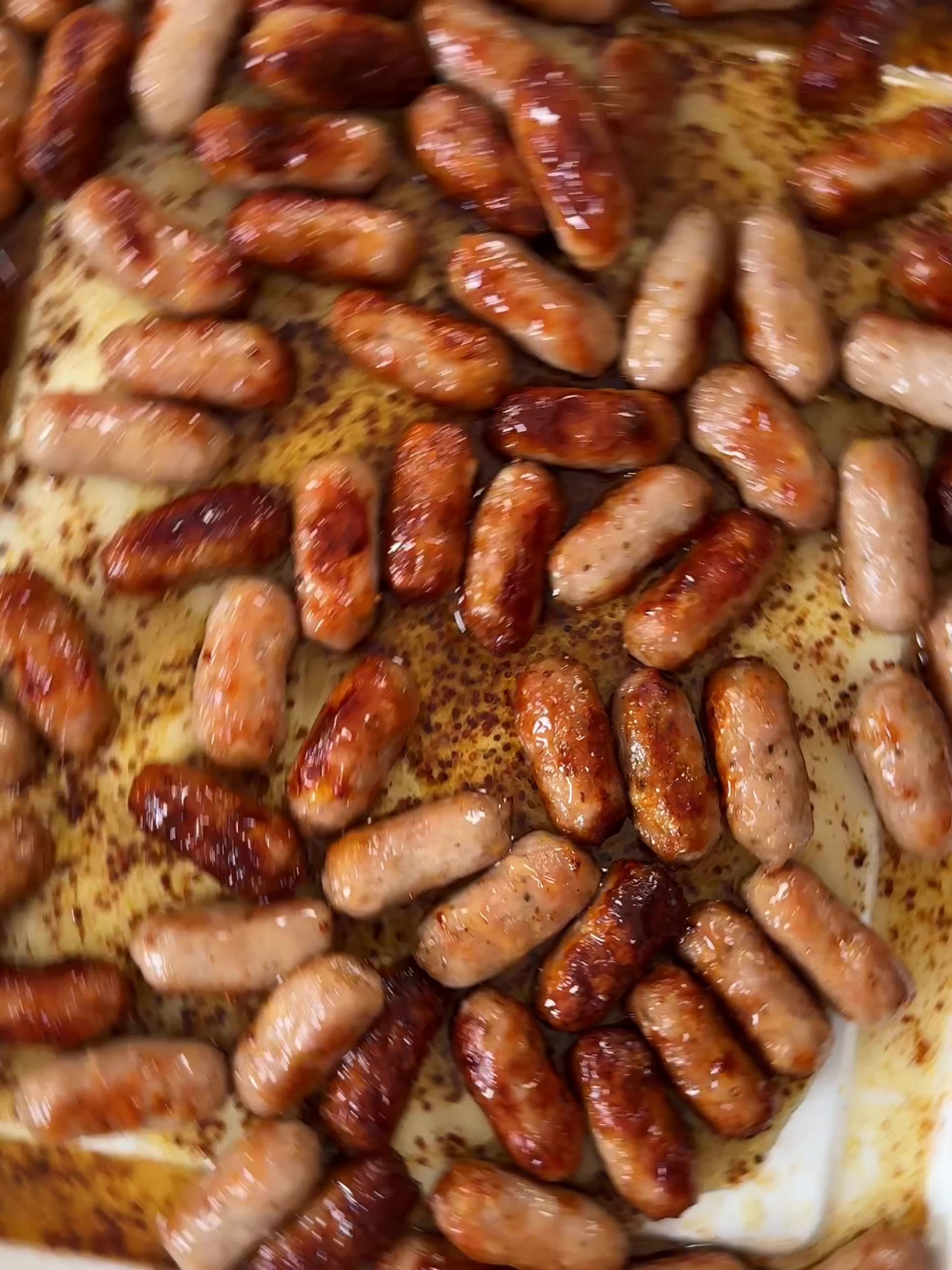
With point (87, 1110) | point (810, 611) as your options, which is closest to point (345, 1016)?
point (87, 1110)

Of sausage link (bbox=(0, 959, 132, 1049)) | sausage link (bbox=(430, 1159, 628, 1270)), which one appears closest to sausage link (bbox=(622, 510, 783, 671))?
sausage link (bbox=(430, 1159, 628, 1270))

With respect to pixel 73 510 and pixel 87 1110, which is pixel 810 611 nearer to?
pixel 73 510

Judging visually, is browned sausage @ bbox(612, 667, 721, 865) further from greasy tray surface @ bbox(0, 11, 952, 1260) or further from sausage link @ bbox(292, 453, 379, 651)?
sausage link @ bbox(292, 453, 379, 651)

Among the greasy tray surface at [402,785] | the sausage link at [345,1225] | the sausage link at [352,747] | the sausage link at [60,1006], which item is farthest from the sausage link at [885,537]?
the sausage link at [60,1006]

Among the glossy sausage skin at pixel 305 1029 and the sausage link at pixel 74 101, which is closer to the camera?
the glossy sausage skin at pixel 305 1029

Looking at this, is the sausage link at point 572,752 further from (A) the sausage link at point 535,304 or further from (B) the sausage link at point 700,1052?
(A) the sausage link at point 535,304
